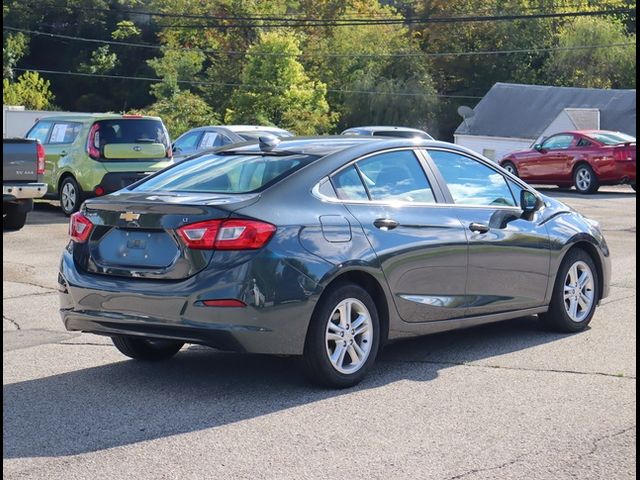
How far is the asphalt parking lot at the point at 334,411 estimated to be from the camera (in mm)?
5414

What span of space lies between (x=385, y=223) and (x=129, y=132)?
12.7m

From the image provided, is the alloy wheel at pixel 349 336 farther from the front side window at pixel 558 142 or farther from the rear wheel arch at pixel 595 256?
the front side window at pixel 558 142

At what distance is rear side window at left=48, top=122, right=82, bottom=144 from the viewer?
19781 millimetres

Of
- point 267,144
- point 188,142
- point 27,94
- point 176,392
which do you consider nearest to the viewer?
point 176,392

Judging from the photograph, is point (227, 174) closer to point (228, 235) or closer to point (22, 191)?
point (228, 235)

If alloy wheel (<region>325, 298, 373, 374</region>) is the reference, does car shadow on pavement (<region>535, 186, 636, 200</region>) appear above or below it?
below

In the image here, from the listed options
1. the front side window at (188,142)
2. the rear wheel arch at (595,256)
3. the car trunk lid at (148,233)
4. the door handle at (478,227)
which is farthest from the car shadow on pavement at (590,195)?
the car trunk lid at (148,233)

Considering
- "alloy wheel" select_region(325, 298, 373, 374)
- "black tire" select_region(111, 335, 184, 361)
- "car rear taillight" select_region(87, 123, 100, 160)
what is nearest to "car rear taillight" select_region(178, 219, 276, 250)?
"alloy wheel" select_region(325, 298, 373, 374)

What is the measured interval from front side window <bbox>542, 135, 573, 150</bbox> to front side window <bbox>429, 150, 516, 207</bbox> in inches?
→ 871

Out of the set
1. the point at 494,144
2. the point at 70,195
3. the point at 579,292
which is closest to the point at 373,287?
the point at 579,292

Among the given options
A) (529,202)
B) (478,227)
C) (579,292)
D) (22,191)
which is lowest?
(22,191)

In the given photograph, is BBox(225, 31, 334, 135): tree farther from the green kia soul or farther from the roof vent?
the roof vent

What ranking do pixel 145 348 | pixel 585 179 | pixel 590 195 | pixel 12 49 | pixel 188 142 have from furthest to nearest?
pixel 12 49 → pixel 585 179 → pixel 590 195 → pixel 188 142 → pixel 145 348

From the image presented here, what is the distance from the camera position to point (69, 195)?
1962 centimetres
